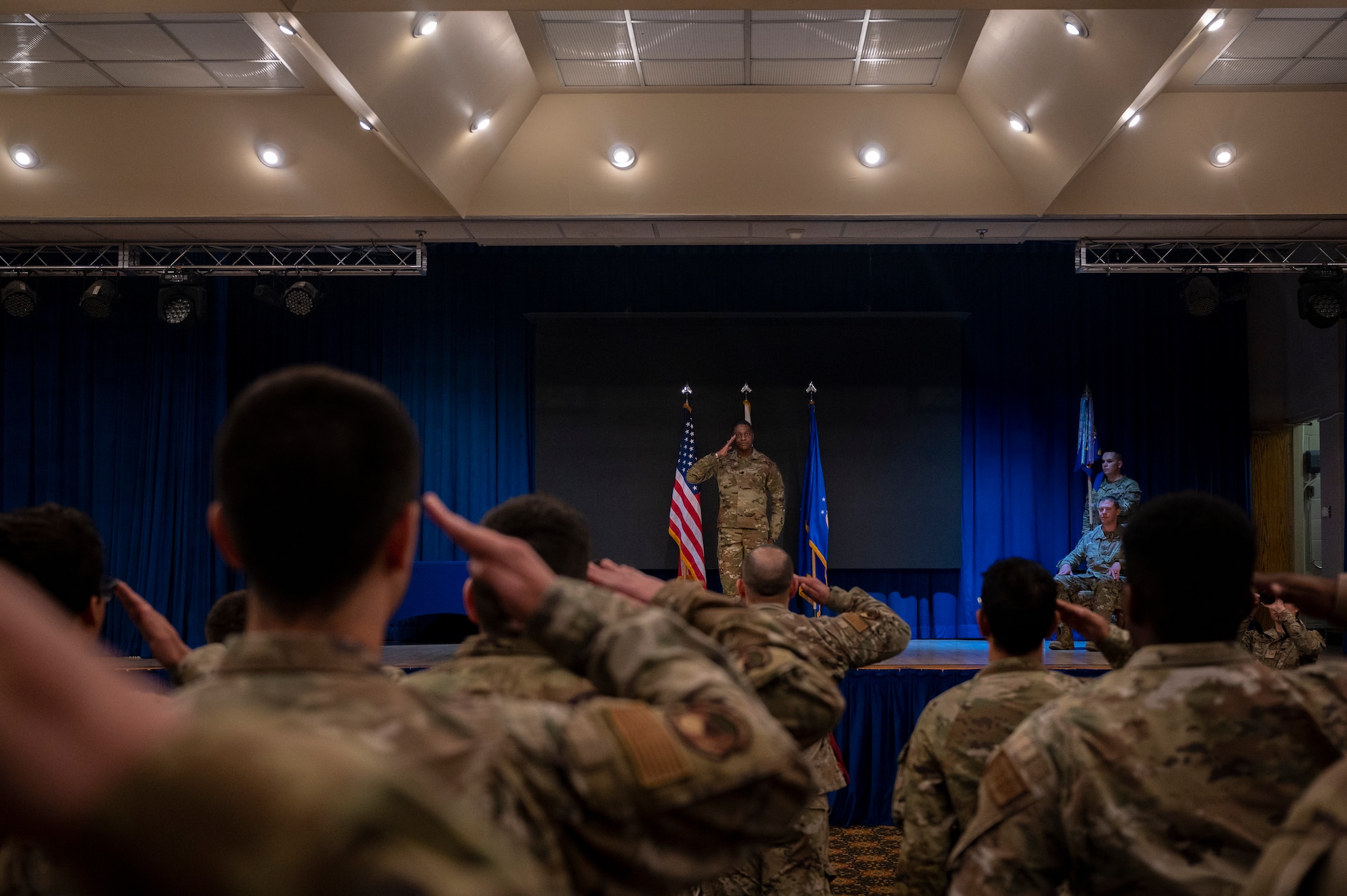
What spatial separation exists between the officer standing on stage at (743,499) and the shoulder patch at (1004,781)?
6.76 meters

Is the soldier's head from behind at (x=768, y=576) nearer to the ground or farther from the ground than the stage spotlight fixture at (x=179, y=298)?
nearer to the ground

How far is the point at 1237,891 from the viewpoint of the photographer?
1.19 metres

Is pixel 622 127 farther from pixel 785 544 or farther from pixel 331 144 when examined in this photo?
pixel 785 544

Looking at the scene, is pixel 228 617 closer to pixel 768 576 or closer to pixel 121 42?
pixel 768 576

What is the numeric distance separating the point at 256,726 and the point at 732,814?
17.4 inches

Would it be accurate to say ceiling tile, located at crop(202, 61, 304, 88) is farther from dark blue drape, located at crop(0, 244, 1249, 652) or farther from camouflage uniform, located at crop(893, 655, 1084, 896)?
camouflage uniform, located at crop(893, 655, 1084, 896)

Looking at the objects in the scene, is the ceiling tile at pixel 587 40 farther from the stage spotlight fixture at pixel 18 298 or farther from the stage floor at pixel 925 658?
the stage spotlight fixture at pixel 18 298

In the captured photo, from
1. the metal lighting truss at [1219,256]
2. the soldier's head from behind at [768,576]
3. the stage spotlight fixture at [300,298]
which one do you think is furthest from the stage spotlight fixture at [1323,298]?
the stage spotlight fixture at [300,298]

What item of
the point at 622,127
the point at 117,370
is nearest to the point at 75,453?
the point at 117,370

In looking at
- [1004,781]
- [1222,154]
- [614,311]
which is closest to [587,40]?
[614,311]

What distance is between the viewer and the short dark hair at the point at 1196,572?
4.33ft

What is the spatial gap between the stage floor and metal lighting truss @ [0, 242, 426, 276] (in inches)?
111

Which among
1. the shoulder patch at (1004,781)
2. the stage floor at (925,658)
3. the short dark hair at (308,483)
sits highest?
the short dark hair at (308,483)

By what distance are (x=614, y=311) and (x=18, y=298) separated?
4.64 m
